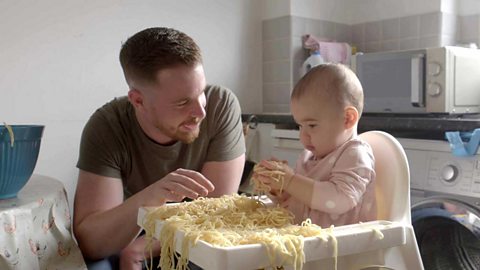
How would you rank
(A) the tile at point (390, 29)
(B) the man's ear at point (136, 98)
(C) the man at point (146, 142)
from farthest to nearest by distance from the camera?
(A) the tile at point (390, 29) < (B) the man's ear at point (136, 98) < (C) the man at point (146, 142)

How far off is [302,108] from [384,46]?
6.44 feet

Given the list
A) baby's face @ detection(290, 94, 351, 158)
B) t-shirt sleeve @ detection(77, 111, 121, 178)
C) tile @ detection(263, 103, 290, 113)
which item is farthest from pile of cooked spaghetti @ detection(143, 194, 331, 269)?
tile @ detection(263, 103, 290, 113)

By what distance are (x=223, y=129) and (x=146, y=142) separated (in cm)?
25

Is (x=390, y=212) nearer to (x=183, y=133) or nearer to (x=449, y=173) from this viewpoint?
(x=183, y=133)

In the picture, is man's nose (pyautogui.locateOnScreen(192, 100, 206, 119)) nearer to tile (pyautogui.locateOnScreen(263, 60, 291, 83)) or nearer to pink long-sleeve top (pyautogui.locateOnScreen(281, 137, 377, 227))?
pink long-sleeve top (pyautogui.locateOnScreen(281, 137, 377, 227))

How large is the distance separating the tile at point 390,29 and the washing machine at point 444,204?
1.12 m

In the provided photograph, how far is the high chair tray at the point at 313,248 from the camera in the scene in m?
0.74

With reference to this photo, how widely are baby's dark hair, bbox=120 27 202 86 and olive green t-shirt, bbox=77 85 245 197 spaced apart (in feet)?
0.53

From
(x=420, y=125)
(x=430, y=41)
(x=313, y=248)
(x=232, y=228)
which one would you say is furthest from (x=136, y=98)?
(x=430, y=41)

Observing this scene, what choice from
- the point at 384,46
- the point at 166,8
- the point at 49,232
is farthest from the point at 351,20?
the point at 49,232

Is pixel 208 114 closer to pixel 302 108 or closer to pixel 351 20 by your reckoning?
pixel 302 108

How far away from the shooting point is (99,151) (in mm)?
1445

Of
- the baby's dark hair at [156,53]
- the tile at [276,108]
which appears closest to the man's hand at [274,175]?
the baby's dark hair at [156,53]

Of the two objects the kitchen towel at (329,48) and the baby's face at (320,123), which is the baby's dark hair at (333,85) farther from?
the kitchen towel at (329,48)
